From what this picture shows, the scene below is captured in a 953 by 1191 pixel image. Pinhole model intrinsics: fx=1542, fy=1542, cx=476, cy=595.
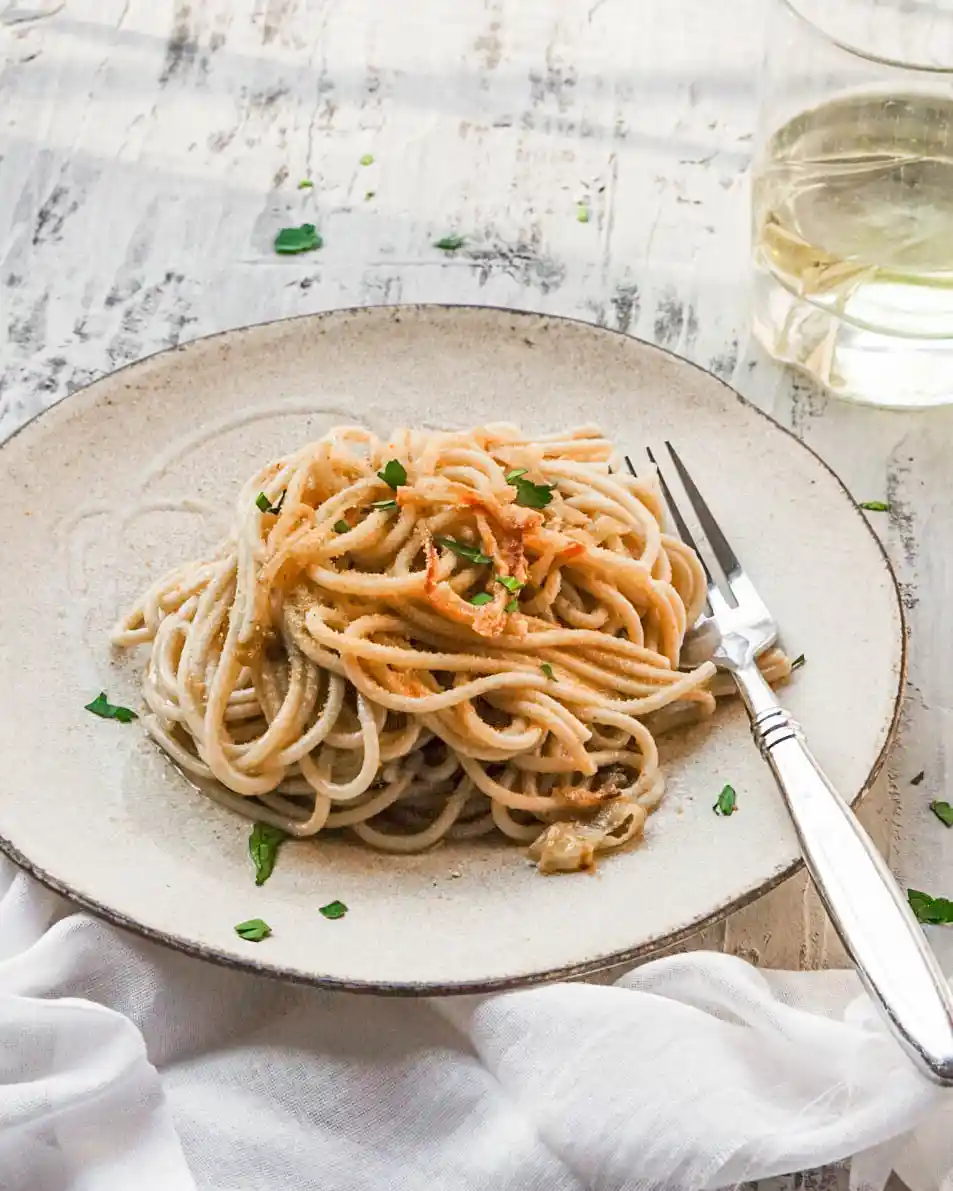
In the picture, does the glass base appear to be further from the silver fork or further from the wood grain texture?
the silver fork

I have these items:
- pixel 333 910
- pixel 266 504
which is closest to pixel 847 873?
pixel 333 910

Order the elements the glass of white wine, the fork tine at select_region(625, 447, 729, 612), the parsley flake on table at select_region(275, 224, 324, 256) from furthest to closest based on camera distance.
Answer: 1. the parsley flake on table at select_region(275, 224, 324, 256)
2. the glass of white wine
3. the fork tine at select_region(625, 447, 729, 612)

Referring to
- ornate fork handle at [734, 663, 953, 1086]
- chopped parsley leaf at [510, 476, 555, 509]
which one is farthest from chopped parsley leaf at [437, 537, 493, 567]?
ornate fork handle at [734, 663, 953, 1086]

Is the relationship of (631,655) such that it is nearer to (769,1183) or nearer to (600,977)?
(600,977)

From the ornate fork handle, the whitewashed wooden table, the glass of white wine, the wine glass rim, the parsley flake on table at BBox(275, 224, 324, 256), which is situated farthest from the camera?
the parsley flake on table at BBox(275, 224, 324, 256)

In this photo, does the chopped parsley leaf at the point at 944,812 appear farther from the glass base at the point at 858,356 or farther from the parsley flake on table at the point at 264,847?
the glass base at the point at 858,356
